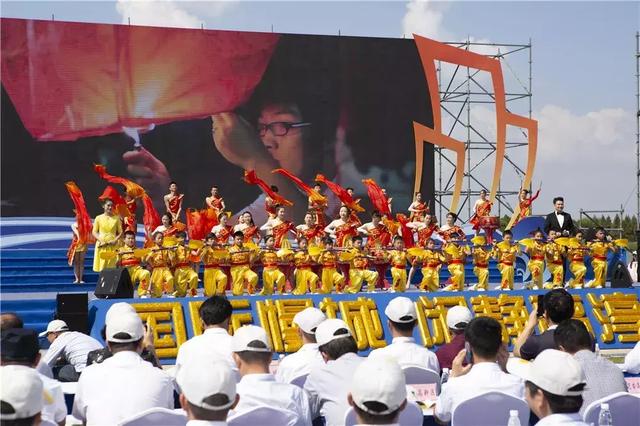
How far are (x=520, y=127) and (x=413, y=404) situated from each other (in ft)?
51.1

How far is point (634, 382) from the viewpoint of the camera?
465cm

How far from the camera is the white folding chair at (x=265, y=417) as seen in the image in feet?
11.1

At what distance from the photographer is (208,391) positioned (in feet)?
9.07

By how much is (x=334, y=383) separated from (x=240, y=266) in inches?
289

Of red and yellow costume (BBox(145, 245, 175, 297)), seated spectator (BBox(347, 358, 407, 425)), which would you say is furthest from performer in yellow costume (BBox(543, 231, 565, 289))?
seated spectator (BBox(347, 358, 407, 425))

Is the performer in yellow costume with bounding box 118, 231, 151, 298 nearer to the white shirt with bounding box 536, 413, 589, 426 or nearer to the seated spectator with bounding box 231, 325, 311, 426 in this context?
the seated spectator with bounding box 231, 325, 311, 426

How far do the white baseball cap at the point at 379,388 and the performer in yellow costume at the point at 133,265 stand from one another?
8.12 metres

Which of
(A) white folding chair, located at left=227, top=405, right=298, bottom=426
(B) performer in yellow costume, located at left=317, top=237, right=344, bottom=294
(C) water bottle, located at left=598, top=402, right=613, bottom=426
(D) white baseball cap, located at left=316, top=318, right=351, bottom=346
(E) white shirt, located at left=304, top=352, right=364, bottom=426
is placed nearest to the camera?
(A) white folding chair, located at left=227, top=405, right=298, bottom=426

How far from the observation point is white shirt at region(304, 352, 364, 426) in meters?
3.96

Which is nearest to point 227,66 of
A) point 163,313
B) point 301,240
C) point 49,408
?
point 301,240

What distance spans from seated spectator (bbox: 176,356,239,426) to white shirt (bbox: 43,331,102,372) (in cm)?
314

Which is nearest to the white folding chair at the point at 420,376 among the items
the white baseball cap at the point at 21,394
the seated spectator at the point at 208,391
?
the seated spectator at the point at 208,391

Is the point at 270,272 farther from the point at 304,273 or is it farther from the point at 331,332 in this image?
the point at 331,332

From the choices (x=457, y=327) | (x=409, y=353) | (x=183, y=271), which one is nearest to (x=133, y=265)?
(x=183, y=271)
